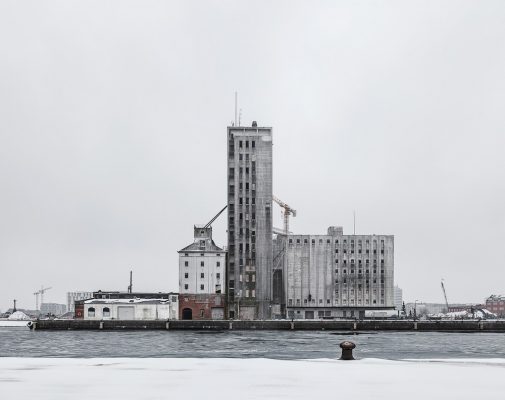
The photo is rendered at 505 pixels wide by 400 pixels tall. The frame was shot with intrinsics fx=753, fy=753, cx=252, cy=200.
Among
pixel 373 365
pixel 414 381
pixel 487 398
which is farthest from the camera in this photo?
pixel 373 365

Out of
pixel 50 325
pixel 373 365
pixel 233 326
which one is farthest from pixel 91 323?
pixel 373 365

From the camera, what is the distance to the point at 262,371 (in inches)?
1200

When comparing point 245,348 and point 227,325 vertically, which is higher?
point 245,348

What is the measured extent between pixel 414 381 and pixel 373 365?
6.92 meters

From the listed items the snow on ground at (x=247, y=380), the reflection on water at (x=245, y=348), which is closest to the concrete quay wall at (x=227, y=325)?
the reflection on water at (x=245, y=348)

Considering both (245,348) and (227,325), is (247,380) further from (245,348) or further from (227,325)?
(227,325)

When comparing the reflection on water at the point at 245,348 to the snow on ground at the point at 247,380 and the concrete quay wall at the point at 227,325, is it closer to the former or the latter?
the snow on ground at the point at 247,380

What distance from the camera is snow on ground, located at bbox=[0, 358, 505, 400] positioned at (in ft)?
74.9

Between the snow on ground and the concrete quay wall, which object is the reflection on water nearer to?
the snow on ground

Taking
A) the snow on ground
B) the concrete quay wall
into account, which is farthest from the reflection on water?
the concrete quay wall

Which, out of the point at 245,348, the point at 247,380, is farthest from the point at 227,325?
the point at 247,380

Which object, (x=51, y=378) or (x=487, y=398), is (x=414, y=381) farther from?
(x=51, y=378)

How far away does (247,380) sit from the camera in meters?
26.8

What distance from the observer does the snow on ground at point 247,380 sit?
22.8 metres
